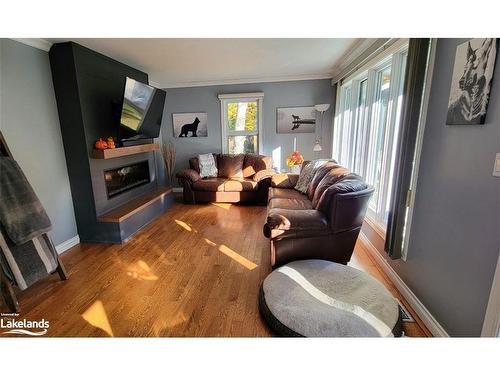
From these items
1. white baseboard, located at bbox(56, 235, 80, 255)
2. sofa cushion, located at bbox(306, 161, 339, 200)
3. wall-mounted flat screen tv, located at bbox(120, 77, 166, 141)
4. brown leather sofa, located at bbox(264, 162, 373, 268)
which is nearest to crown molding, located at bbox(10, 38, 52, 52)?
wall-mounted flat screen tv, located at bbox(120, 77, 166, 141)

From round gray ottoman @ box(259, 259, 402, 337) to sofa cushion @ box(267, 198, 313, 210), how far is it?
33.1 inches

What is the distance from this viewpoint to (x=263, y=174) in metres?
4.19

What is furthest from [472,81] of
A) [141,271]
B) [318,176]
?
[141,271]

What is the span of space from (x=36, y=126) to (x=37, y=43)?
32.9 inches

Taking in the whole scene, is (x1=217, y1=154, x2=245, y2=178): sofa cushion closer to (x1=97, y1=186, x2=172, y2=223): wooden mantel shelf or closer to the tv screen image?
(x1=97, y1=186, x2=172, y2=223): wooden mantel shelf

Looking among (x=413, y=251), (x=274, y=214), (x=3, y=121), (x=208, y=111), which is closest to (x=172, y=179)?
(x=208, y=111)

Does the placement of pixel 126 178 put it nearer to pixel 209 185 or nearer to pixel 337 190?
pixel 209 185

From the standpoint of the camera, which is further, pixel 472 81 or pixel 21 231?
pixel 21 231

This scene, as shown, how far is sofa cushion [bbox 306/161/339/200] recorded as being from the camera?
2773 millimetres

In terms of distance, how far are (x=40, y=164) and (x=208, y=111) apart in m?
3.08

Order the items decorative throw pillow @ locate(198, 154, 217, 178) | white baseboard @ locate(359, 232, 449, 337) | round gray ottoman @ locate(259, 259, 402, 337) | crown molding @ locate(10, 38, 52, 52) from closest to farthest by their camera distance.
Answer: round gray ottoman @ locate(259, 259, 402, 337) < white baseboard @ locate(359, 232, 449, 337) < crown molding @ locate(10, 38, 52, 52) < decorative throw pillow @ locate(198, 154, 217, 178)

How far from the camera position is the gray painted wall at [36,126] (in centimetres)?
208

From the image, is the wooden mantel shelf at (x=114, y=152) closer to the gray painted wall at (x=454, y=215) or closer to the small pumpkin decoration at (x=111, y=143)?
the small pumpkin decoration at (x=111, y=143)

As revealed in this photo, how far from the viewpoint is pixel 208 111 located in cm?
481
